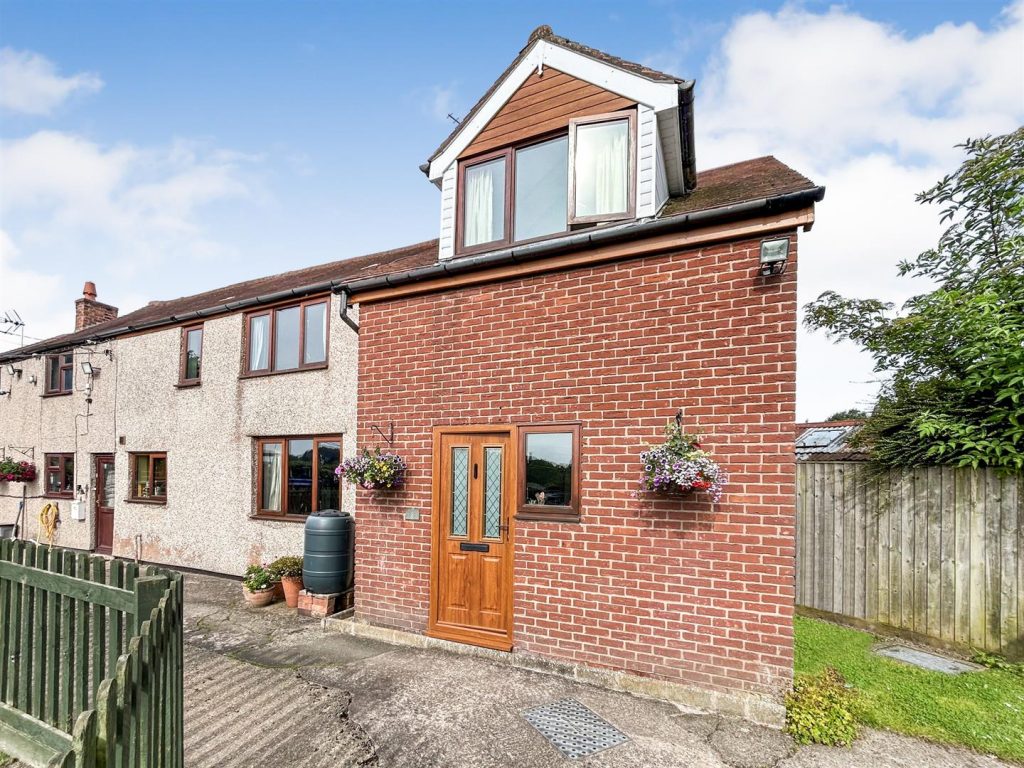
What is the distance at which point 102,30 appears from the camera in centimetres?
670

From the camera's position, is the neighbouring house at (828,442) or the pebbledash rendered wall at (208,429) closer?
the neighbouring house at (828,442)

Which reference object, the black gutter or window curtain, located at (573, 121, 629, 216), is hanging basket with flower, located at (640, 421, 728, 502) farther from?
window curtain, located at (573, 121, 629, 216)

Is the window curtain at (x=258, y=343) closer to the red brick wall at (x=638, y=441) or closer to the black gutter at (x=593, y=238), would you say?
the black gutter at (x=593, y=238)

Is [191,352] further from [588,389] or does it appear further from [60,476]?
[588,389]

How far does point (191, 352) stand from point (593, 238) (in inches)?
360

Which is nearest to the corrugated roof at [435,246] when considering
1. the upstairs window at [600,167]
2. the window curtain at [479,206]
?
the upstairs window at [600,167]

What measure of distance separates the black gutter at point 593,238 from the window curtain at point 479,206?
0.36 metres

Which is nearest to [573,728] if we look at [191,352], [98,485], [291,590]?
[291,590]

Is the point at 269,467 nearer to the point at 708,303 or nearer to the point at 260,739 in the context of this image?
the point at 260,739

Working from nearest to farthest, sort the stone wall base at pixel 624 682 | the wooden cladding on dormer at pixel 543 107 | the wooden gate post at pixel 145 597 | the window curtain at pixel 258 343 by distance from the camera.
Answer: the wooden gate post at pixel 145 597
the stone wall base at pixel 624 682
the wooden cladding on dormer at pixel 543 107
the window curtain at pixel 258 343

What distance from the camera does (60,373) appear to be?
495 inches

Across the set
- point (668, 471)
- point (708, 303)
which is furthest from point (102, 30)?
point (668, 471)

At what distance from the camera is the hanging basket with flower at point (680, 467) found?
394cm

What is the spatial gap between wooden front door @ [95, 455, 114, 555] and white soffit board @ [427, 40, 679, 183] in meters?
10.8
